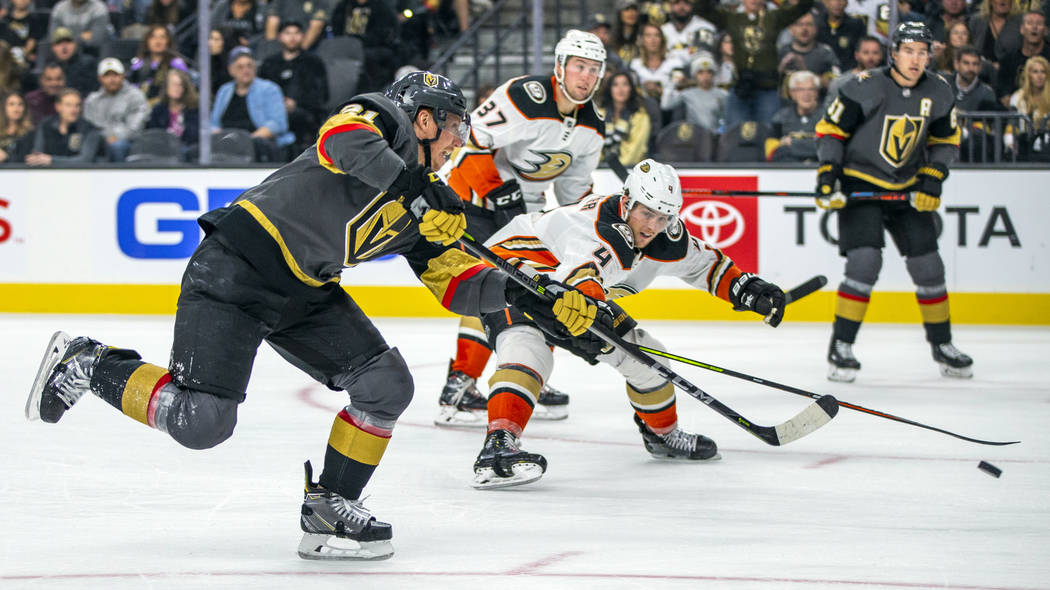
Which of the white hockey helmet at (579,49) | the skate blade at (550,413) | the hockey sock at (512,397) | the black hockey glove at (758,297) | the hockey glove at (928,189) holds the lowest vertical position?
the skate blade at (550,413)

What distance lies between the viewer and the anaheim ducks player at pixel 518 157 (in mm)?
4645

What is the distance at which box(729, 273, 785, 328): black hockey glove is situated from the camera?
384 cm

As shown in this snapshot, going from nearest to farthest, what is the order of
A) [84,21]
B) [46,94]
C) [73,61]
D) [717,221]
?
[717,221] < [46,94] < [73,61] < [84,21]

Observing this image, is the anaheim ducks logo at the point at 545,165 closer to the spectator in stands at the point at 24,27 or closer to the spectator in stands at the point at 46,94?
the spectator in stands at the point at 46,94

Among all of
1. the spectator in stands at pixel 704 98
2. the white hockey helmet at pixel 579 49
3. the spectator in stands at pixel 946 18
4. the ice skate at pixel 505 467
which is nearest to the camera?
the ice skate at pixel 505 467

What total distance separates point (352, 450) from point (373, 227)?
1.61 feet

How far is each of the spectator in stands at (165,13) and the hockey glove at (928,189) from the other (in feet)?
19.5

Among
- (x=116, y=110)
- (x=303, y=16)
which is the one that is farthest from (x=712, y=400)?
(x=303, y=16)

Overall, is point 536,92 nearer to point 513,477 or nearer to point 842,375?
point 513,477

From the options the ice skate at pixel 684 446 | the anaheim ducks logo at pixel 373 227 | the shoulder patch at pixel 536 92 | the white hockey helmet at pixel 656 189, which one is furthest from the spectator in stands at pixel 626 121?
the anaheim ducks logo at pixel 373 227

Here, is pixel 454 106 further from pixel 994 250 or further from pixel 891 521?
pixel 994 250

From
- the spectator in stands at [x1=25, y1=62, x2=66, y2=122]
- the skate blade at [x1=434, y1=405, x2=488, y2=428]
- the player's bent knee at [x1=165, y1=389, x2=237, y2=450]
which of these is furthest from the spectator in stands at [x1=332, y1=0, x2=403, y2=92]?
the player's bent knee at [x1=165, y1=389, x2=237, y2=450]

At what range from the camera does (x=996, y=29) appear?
7578 millimetres

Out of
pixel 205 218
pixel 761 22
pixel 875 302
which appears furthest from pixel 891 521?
pixel 761 22
